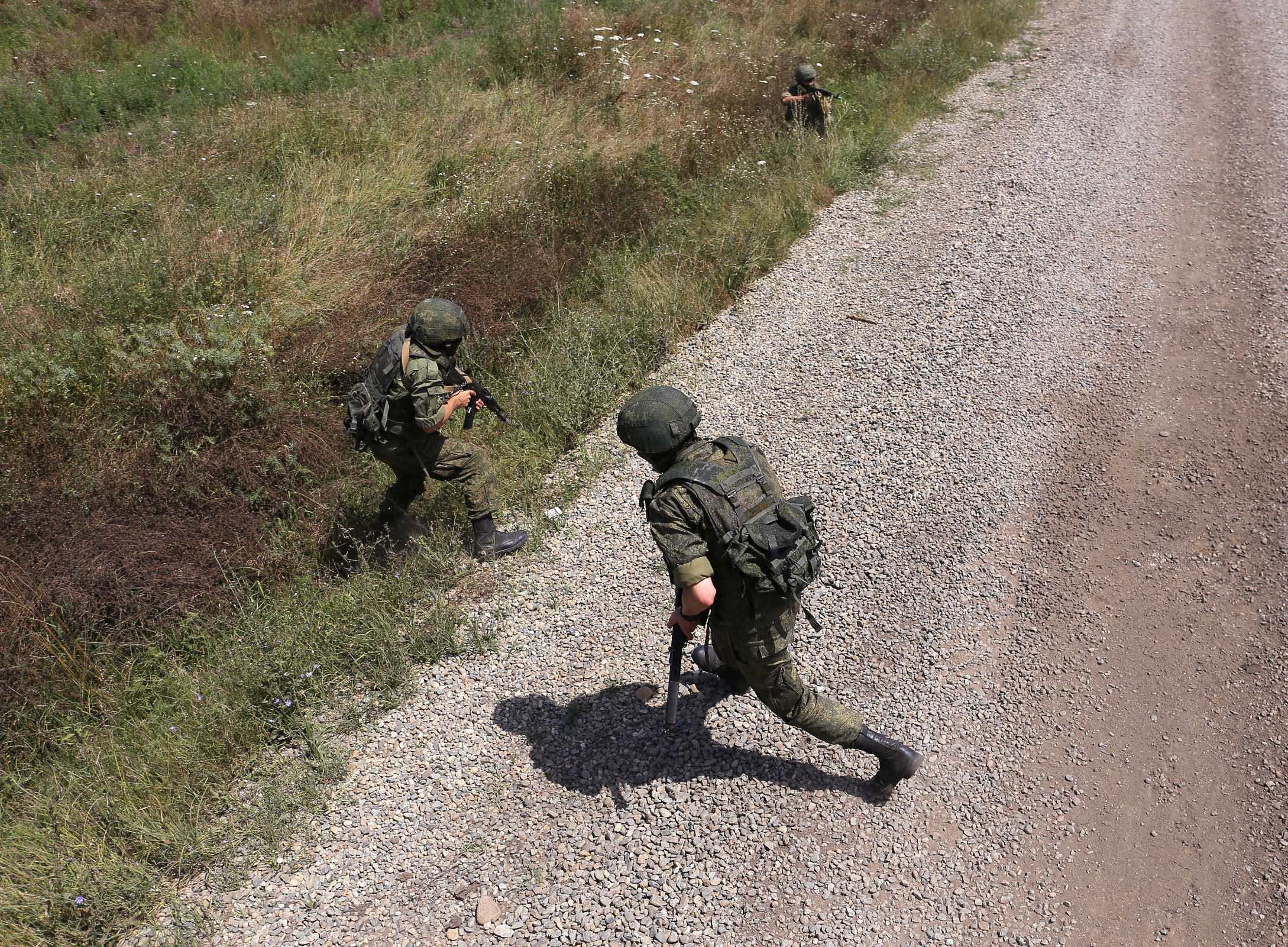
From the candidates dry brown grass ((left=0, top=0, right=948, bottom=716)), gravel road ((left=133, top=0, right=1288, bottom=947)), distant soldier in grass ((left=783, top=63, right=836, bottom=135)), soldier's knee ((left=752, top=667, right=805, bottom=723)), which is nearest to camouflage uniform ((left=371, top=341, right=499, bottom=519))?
gravel road ((left=133, top=0, right=1288, bottom=947))

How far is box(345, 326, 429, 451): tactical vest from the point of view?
5.00 m

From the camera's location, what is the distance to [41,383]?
5.79 meters

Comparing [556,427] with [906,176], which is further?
[906,176]

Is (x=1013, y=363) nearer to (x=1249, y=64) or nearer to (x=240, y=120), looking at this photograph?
(x=240, y=120)

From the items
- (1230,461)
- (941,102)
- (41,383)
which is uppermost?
(41,383)

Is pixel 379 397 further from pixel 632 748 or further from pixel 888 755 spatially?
pixel 888 755

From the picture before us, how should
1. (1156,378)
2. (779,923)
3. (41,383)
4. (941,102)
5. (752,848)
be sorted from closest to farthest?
1. (779,923)
2. (752,848)
3. (41,383)
4. (1156,378)
5. (941,102)

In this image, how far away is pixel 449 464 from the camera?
17.5 ft

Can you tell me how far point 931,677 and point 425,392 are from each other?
327 centimetres

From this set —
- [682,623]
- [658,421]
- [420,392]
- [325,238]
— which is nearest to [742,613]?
[682,623]

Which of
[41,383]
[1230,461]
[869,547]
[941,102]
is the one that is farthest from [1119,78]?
[41,383]

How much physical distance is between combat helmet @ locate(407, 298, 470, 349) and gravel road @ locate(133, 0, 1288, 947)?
5.02 feet

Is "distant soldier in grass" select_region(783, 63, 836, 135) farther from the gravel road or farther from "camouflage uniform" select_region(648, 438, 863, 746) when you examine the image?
"camouflage uniform" select_region(648, 438, 863, 746)

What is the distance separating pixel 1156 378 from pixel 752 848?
16.6 feet
